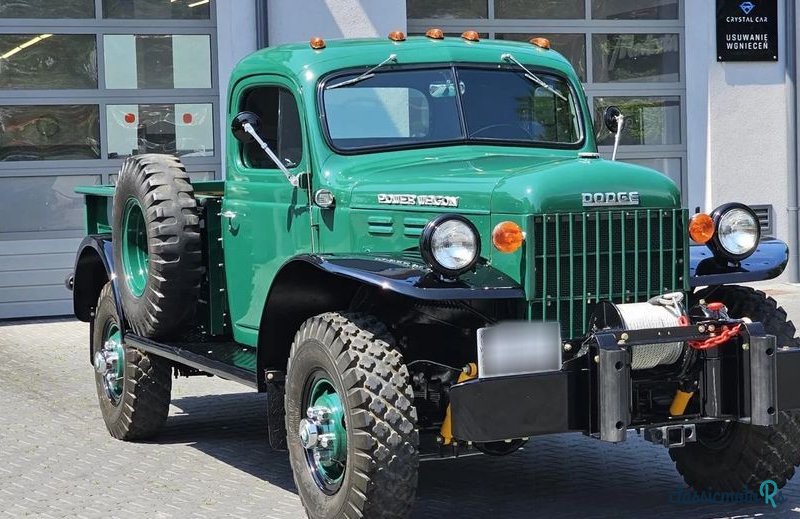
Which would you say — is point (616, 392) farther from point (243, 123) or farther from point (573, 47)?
point (573, 47)

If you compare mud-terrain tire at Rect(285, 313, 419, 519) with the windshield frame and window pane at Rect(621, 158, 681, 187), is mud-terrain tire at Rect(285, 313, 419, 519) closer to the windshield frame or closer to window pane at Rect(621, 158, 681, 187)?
the windshield frame

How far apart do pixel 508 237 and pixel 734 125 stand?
9.67m

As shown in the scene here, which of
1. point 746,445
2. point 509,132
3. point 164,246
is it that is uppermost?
point 509,132

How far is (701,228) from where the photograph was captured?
577 centimetres

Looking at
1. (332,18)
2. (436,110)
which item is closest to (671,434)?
(436,110)

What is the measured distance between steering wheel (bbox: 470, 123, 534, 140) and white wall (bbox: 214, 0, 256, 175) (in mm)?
6552

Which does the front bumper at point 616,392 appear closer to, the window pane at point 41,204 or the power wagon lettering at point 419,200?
the power wagon lettering at point 419,200

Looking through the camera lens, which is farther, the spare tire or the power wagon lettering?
the spare tire

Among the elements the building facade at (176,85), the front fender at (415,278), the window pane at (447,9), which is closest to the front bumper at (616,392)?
the front fender at (415,278)

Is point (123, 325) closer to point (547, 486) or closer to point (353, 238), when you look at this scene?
point (353, 238)

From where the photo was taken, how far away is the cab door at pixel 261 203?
646 cm

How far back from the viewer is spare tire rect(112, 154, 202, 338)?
6867 millimetres

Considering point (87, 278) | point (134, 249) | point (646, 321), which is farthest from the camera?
point (87, 278)

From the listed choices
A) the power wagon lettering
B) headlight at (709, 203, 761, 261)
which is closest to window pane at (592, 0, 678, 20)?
headlight at (709, 203, 761, 261)
